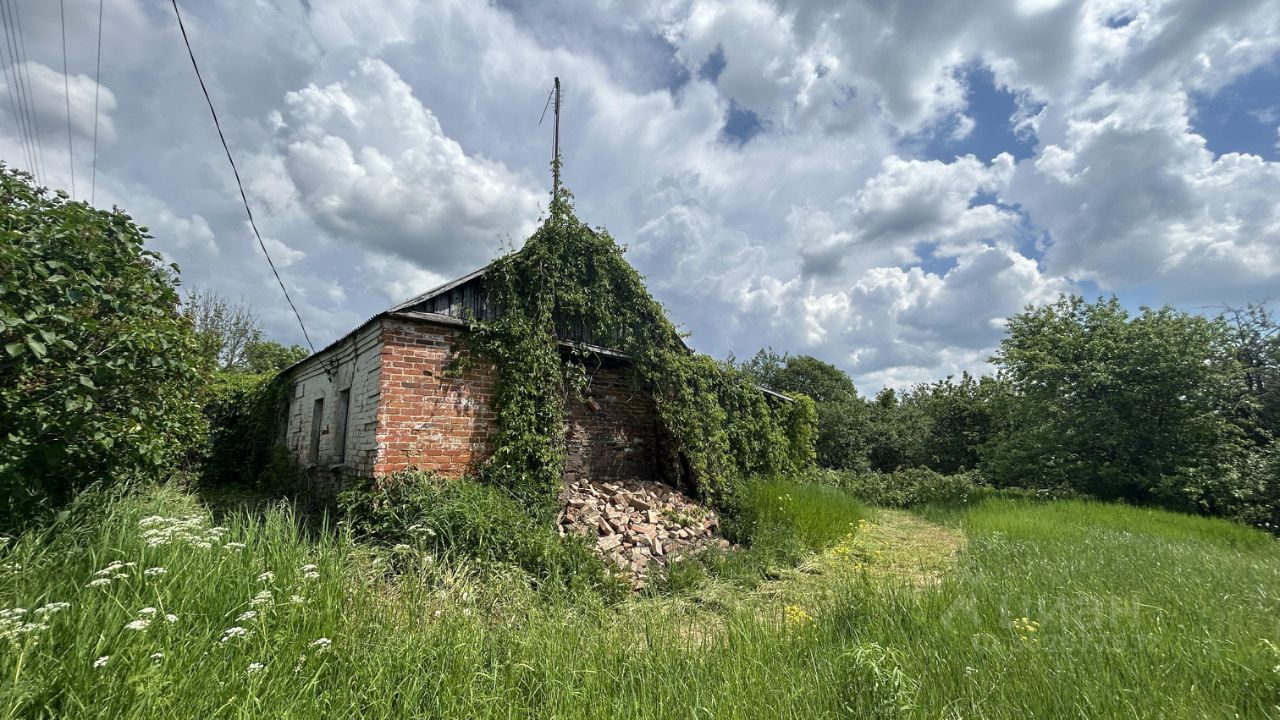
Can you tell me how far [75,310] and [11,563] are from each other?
89.7 inches

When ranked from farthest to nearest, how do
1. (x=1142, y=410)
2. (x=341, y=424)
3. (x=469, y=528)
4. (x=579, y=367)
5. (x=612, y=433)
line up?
1. (x=1142, y=410)
2. (x=612, y=433)
3. (x=341, y=424)
4. (x=579, y=367)
5. (x=469, y=528)

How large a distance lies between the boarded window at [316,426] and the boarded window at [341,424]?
45.4 inches

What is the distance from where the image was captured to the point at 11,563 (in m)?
Result: 3.09

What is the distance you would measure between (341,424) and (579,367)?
4.26m

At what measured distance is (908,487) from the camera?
14688mm

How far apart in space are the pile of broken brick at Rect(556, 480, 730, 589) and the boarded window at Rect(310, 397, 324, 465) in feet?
17.7

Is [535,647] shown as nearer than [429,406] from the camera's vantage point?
Yes

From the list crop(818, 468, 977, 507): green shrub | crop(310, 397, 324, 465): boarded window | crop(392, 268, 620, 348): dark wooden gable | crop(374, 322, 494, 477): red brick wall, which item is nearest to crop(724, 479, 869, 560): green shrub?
crop(392, 268, 620, 348): dark wooden gable

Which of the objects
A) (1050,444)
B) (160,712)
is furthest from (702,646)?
(1050,444)

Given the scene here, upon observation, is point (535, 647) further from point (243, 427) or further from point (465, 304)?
point (243, 427)

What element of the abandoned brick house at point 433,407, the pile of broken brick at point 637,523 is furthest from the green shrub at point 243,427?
the pile of broken brick at point 637,523

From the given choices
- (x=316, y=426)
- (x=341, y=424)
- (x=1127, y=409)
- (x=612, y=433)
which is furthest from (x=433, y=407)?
(x=1127, y=409)

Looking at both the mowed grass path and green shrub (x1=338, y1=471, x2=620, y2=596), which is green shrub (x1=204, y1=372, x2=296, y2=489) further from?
the mowed grass path

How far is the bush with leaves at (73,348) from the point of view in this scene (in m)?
3.59
